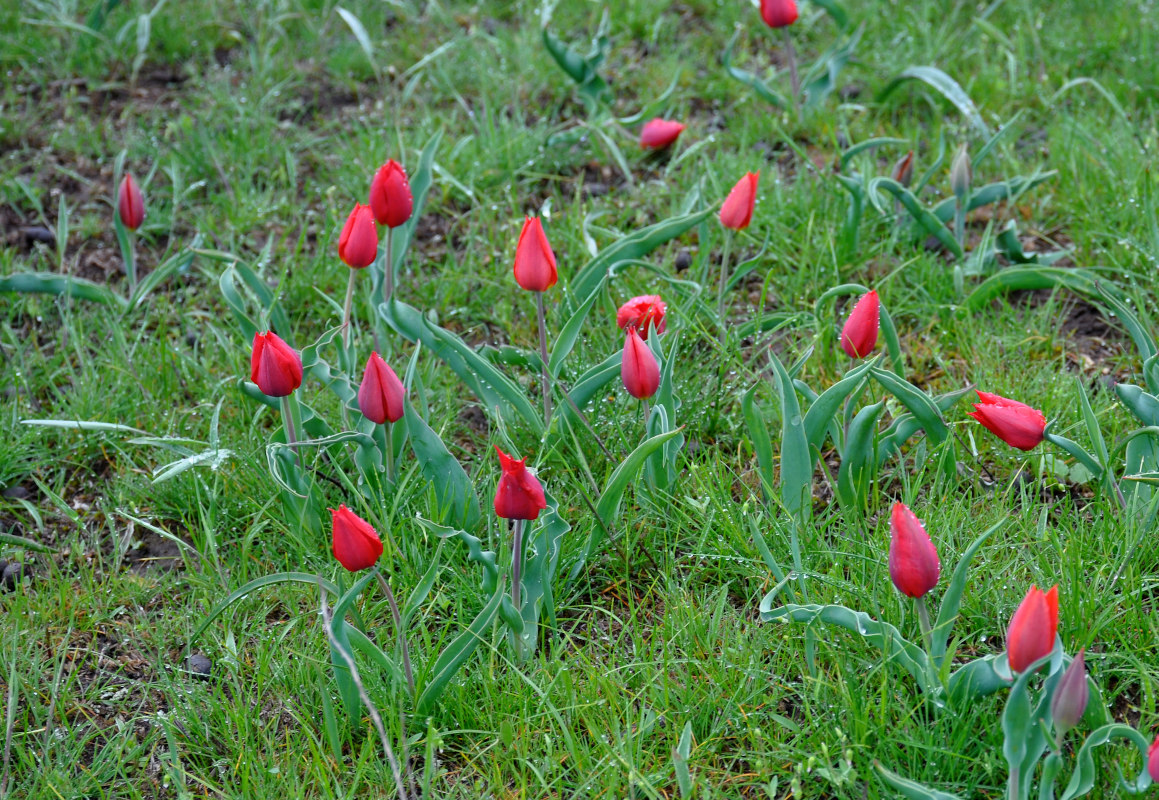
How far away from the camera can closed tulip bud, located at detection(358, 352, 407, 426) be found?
5.86ft

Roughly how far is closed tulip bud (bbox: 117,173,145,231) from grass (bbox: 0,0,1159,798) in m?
0.24

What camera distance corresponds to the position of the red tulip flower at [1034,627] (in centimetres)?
129

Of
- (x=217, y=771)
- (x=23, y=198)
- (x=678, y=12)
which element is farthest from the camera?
(x=678, y=12)

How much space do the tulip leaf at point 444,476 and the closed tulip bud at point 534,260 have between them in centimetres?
32

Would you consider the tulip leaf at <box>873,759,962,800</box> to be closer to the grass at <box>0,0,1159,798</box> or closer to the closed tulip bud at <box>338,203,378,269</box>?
the grass at <box>0,0,1159,798</box>

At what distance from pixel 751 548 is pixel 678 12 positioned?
2.55 meters

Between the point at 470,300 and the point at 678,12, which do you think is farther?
the point at 678,12

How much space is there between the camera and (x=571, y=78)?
338 centimetres

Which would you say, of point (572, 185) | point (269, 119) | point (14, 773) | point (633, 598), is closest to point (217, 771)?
point (14, 773)

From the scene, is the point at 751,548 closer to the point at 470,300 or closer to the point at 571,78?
the point at 470,300

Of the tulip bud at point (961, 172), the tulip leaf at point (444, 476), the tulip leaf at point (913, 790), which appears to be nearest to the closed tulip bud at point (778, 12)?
the tulip bud at point (961, 172)

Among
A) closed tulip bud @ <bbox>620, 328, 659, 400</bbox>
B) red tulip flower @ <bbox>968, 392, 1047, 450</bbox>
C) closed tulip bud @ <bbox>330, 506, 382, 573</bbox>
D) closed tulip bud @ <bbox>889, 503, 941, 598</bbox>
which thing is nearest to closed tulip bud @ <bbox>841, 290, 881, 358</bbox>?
red tulip flower @ <bbox>968, 392, 1047, 450</bbox>

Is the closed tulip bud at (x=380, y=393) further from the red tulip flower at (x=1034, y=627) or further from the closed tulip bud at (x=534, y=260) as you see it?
the red tulip flower at (x=1034, y=627)

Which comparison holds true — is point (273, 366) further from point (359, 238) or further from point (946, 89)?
point (946, 89)
